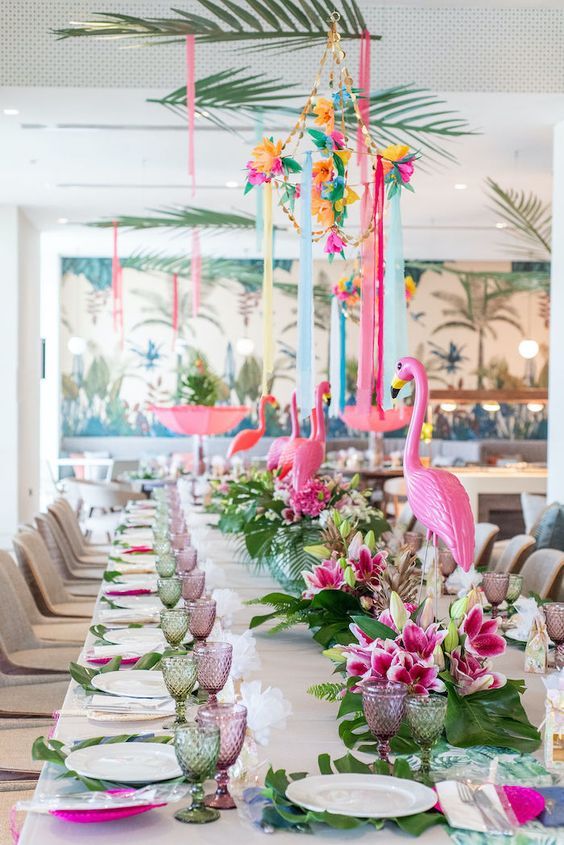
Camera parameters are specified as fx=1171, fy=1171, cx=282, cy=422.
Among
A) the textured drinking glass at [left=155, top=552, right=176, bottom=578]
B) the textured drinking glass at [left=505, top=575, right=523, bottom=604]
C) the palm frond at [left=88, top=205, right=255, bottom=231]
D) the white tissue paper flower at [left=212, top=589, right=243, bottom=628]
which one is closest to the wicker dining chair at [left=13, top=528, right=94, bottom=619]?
the textured drinking glass at [left=155, top=552, right=176, bottom=578]

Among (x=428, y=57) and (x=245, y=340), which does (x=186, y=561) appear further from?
(x=245, y=340)

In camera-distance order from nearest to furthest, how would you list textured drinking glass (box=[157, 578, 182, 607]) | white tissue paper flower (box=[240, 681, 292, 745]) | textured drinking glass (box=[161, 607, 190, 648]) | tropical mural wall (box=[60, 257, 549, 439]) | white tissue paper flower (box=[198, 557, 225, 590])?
white tissue paper flower (box=[240, 681, 292, 745]) < textured drinking glass (box=[161, 607, 190, 648]) < textured drinking glass (box=[157, 578, 182, 607]) < white tissue paper flower (box=[198, 557, 225, 590]) < tropical mural wall (box=[60, 257, 549, 439])

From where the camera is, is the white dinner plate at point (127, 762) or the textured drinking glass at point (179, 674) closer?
the white dinner plate at point (127, 762)

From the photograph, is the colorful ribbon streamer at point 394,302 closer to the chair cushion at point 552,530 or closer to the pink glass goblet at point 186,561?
the pink glass goblet at point 186,561

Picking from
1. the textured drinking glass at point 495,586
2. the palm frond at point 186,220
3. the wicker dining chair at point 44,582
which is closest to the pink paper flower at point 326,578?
the textured drinking glass at point 495,586

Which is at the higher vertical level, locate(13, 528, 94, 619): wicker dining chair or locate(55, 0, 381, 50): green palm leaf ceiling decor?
locate(55, 0, 381, 50): green palm leaf ceiling decor

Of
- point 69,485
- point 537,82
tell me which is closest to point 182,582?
point 537,82

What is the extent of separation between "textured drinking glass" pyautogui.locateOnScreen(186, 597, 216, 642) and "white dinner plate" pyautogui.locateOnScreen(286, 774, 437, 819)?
2.76 ft

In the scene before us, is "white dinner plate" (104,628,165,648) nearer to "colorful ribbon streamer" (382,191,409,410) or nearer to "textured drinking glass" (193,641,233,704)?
"textured drinking glass" (193,641,233,704)

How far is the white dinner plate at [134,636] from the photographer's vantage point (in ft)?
9.34

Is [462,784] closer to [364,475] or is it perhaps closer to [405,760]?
[405,760]

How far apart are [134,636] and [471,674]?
1094 millimetres

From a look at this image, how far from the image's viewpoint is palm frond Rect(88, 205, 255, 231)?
10320 mm

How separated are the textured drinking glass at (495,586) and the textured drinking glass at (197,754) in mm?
1641
